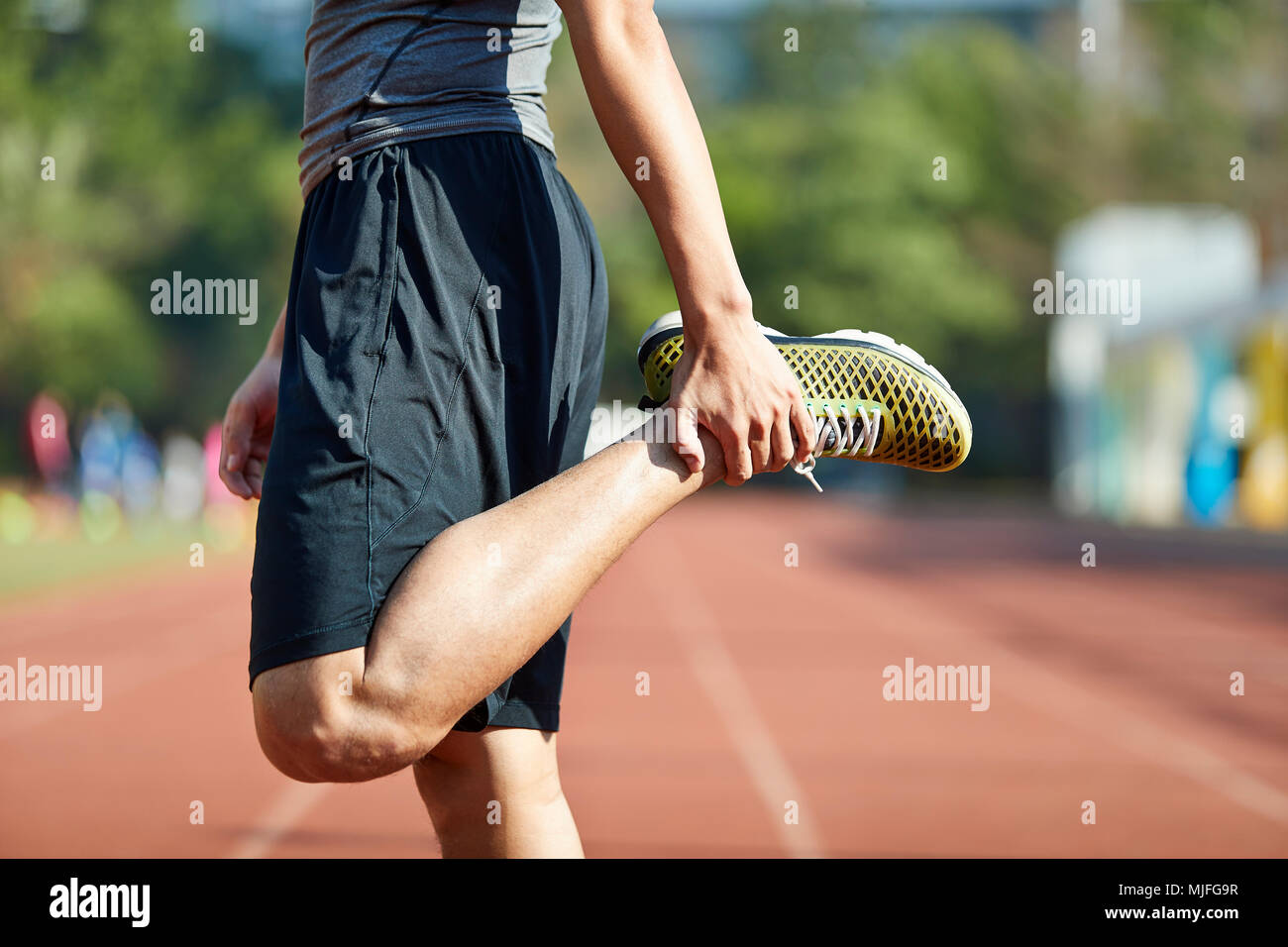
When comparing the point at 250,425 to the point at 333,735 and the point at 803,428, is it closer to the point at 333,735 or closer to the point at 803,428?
the point at 333,735

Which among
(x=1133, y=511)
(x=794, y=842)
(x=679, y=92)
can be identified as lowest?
(x=1133, y=511)

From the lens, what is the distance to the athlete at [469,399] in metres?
1.45

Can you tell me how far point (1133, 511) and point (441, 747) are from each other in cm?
2405

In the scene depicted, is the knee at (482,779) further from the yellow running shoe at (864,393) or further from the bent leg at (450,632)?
the yellow running shoe at (864,393)

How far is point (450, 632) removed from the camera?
1.45 m

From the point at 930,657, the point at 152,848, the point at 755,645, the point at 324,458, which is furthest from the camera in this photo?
the point at 755,645

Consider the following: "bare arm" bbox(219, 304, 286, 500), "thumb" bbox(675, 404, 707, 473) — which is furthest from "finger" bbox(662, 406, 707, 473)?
"bare arm" bbox(219, 304, 286, 500)

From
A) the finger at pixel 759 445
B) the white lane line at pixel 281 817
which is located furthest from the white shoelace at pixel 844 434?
the white lane line at pixel 281 817

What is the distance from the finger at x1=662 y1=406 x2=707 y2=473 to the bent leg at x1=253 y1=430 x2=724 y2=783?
54mm

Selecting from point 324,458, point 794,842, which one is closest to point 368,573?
point 324,458

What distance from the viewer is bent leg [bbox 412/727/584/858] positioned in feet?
5.65

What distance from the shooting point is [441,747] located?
1.76 m

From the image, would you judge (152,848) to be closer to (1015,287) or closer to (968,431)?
(968,431)

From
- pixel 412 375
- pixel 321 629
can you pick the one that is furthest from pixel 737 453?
pixel 321 629
